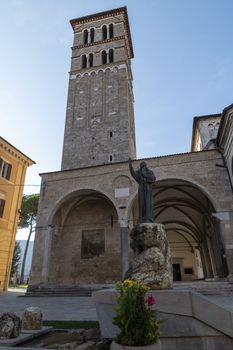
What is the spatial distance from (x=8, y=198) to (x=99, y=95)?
40.7 ft

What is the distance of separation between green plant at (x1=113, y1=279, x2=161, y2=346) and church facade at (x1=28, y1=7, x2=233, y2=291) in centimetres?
1029

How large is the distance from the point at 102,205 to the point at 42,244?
529cm

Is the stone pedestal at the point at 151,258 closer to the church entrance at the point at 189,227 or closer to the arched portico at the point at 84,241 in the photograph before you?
the church entrance at the point at 189,227

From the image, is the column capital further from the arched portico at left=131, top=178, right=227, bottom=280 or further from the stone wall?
the arched portico at left=131, top=178, right=227, bottom=280

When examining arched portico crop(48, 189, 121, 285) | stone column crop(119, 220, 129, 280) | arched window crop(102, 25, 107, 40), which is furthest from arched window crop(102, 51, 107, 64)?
stone column crop(119, 220, 129, 280)

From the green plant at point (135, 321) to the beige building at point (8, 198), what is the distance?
16252 mm

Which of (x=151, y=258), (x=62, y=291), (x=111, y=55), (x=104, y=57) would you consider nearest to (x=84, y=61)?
(x=104, y=57)

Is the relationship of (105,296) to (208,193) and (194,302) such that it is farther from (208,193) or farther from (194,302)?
(208,193)

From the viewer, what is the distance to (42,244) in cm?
1458

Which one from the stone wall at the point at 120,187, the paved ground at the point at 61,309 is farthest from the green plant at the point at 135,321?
the stone wall at the point at 120,187

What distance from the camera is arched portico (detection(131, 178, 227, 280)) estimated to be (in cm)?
1571

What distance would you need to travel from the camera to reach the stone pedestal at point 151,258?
4762 mm

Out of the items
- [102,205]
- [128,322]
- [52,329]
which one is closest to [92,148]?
[102,205]

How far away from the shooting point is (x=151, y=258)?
4941 millimetres
